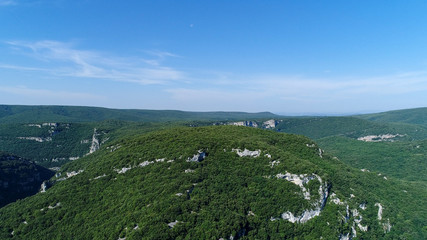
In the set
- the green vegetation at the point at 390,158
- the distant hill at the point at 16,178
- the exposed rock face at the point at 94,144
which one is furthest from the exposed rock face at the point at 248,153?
the exposed rock face at the point at 94,144

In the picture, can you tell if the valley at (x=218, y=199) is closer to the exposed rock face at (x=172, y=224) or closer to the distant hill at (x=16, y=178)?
the exposed rock face at (x=172, y=224)

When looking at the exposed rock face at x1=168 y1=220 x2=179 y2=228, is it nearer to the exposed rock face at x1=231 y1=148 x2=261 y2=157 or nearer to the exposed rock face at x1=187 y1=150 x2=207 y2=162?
the exposed rock face at x1=187 y1=150 x2=207 y2=162

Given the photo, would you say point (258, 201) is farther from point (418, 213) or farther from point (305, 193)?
point (418, 213)

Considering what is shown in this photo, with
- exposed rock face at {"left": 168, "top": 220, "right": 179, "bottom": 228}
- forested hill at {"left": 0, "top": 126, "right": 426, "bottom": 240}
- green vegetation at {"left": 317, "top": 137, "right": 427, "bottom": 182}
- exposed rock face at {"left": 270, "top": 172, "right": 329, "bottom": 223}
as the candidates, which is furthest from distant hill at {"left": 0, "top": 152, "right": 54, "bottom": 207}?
green vegetation at {"left": 317, "top": 137, "right": 427, "bottom": 182}

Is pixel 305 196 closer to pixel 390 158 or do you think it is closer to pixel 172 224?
pixel 172 224

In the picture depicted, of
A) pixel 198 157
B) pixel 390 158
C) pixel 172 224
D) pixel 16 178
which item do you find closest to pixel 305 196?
pixel 198 157
